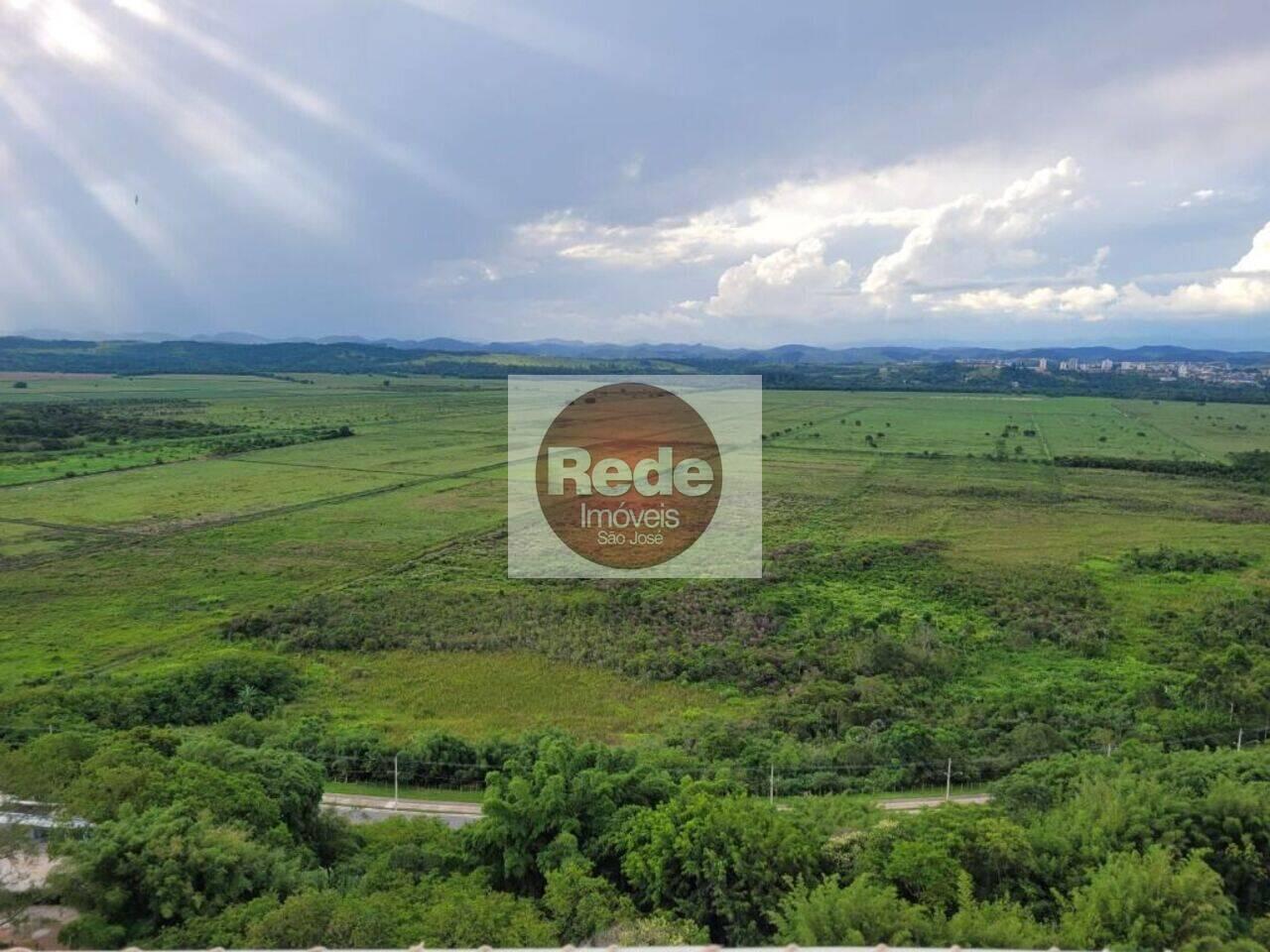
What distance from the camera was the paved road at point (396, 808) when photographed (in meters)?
12.8

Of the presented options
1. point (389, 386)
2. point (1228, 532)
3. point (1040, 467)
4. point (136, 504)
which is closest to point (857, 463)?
point (1040, 467)

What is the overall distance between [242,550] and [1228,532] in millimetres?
38584

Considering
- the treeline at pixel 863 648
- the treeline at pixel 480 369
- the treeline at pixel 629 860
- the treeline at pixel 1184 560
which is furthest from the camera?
the treeline at pixel 480 369

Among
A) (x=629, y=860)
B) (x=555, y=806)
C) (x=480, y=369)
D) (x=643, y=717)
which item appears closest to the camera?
(x=629, y=860)

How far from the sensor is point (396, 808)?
43.1 ft

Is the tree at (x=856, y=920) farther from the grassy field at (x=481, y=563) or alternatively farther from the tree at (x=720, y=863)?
the grassy field at (x=481, y=563)

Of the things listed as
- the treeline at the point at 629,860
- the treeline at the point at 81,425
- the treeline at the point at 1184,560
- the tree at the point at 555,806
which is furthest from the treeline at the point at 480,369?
the tree at the point at 555,806

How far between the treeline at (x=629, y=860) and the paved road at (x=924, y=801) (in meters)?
0.91

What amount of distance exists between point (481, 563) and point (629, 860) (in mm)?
18442

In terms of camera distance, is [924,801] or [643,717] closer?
[924,801]

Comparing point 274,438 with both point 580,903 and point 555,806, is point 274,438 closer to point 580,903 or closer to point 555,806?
point 555,806

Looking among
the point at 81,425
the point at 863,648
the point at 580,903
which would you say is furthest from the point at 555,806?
the point at 81,425

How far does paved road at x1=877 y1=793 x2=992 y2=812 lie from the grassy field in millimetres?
3954

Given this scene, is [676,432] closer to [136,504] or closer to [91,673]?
[136,504]
